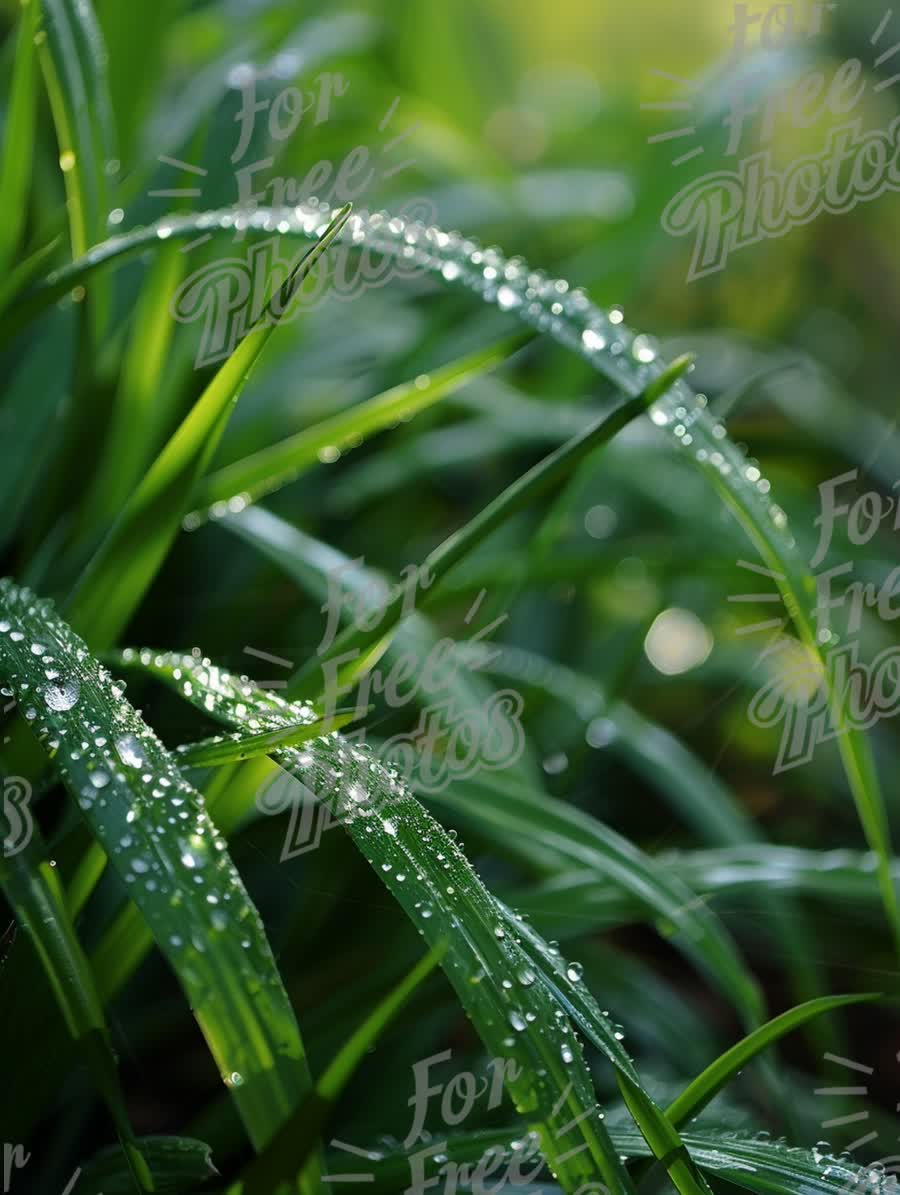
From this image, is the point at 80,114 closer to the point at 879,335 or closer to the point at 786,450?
the point at 786,450

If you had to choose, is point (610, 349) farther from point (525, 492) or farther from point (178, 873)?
point (178, 873)

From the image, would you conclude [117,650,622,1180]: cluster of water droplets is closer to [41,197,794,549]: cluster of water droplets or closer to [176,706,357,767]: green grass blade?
[176,706,357,767]: green grass blade

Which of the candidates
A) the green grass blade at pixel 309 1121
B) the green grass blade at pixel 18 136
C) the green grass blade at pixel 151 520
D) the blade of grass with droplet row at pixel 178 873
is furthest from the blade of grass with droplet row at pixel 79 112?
the green grass blade at pixel 309 1121

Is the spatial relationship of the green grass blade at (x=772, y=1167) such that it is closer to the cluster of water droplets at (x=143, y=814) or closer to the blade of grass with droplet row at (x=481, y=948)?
the blade of grass with droplet row at (x=481, y=948)

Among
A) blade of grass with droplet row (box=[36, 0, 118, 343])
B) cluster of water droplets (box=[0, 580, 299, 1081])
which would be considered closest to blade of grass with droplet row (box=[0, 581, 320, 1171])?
cluster of water droplets (box=[0, 580, 299, 1081])

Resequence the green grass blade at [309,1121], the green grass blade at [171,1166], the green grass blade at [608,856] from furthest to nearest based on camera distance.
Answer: the green grass blade at [608,856], the green grass blade at [171,1166], the green grass blade at [309,1121]

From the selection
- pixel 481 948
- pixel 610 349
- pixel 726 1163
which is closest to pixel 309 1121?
pixel 481 948

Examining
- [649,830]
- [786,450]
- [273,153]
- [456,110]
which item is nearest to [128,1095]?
[649,830]
